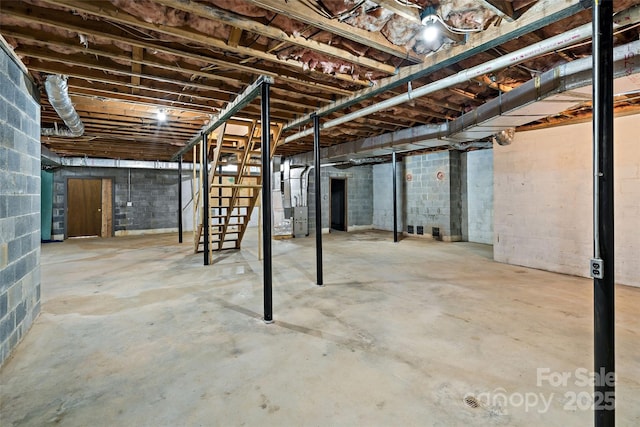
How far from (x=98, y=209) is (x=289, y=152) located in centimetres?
552

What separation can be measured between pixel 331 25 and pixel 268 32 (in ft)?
1.41

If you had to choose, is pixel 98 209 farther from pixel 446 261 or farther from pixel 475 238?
pixel 475 238

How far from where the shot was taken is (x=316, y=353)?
2.17 meters

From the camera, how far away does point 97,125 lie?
187 inches

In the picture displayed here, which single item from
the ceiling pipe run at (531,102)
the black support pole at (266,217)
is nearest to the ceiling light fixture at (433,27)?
the ceiling pipe run at (531,102)

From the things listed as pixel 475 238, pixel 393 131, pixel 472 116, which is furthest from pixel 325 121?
pixel 475 238

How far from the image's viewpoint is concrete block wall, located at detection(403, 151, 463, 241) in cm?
743

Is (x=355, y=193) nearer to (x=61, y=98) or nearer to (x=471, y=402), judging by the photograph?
(x=61, y=98)

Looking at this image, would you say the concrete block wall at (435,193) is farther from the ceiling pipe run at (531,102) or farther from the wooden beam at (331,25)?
the wooden beam at (331,25)

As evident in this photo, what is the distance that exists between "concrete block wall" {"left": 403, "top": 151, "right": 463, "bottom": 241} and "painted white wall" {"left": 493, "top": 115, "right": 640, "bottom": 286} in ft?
7.60

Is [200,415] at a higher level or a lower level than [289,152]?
lower

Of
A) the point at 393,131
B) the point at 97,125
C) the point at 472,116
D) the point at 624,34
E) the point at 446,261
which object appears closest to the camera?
the point at 624,34

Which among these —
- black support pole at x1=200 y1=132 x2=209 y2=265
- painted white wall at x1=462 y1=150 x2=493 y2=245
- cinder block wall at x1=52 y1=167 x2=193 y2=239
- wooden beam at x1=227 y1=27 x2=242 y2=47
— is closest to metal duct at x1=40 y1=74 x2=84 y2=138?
black support pole at x1=200 y1=132 x2=209 y2=265

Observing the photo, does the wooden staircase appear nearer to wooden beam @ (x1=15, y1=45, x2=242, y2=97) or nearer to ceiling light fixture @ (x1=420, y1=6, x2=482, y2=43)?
wooden beam @ (x1=15, y1=45, x2=242, y2=97)
